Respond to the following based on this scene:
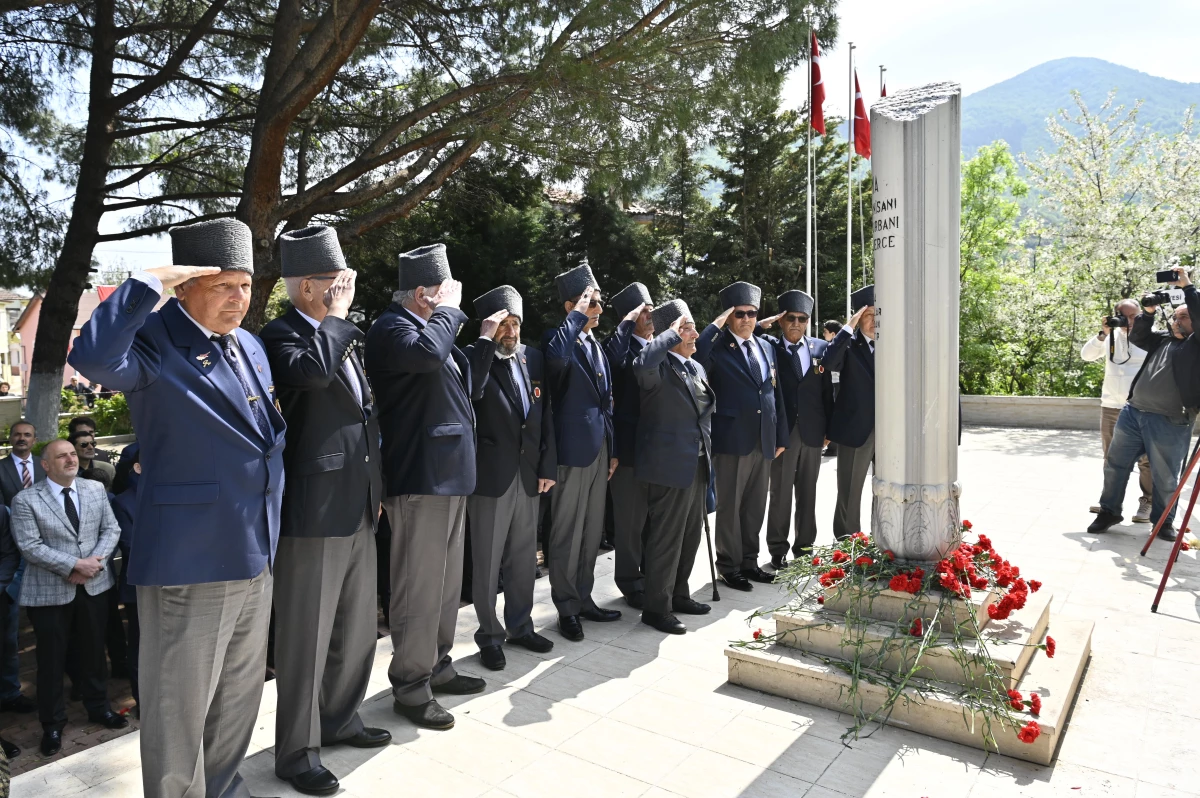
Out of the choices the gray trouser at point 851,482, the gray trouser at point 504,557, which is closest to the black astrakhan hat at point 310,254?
the gray trouser at point 504,557

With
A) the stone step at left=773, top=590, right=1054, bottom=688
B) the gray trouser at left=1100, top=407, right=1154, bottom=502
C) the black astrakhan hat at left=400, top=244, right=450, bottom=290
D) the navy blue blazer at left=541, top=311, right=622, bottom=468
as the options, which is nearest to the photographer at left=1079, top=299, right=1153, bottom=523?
the gray trouser at left=1100, top=407, right=1154, bottom=502

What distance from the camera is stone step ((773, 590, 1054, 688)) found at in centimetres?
355

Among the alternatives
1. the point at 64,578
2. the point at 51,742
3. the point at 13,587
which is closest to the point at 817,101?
the point at 64,578

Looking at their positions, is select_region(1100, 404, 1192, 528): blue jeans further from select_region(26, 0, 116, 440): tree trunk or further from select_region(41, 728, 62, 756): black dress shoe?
select_region(26, 0, 116, 440): tree trunk

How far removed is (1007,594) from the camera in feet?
Answer: 12.4

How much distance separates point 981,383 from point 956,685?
49.2 ft

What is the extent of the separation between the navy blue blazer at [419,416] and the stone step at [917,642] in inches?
69.8

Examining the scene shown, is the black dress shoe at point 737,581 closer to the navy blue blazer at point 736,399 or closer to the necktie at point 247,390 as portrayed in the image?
the navy blue blazer at point 736,399

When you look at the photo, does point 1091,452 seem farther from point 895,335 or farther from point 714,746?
point 714,746

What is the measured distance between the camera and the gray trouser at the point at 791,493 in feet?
20.2

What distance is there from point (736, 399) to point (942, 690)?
2.37 m

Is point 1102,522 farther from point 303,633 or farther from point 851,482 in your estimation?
point 303,633

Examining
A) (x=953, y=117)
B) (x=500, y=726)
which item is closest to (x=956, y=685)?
(x=500, y=726)

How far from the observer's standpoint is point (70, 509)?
469 centimetres
